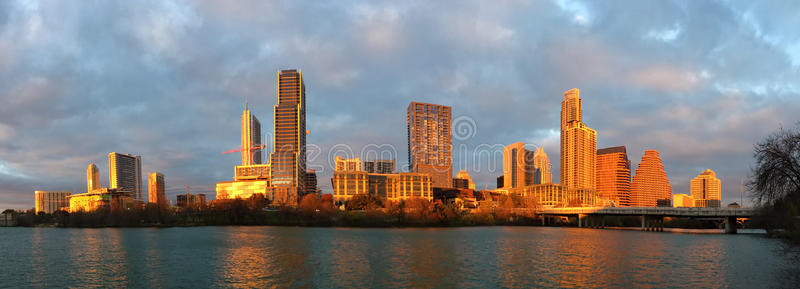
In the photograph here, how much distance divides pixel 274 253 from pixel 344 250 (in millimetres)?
12222

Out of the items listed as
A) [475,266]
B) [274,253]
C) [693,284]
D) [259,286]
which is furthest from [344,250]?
[693,284]

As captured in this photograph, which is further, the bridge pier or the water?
the bridge pier

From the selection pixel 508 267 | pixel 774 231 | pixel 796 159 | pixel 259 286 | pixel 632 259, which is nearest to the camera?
pixel 259 286

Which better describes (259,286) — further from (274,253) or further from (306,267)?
(274,253)

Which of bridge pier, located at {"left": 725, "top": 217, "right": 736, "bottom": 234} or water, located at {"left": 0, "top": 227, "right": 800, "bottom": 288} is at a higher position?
water, located at {"left": 0, "top": 227, "right": 800, "bottom": 288}

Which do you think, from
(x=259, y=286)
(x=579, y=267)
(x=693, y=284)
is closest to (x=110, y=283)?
(x=259, y=286)

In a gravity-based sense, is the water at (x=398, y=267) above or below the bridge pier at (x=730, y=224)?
above

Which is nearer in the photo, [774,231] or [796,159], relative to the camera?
[796,159]

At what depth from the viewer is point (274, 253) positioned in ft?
250

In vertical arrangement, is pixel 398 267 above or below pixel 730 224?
above

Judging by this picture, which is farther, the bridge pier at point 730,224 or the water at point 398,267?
the bridge pier at point 730,224

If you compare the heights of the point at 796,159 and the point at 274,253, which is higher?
the point at 796,159

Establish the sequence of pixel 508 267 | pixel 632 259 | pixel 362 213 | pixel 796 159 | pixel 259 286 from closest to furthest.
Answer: pixel 259 286
pixel 796 159
pixel 508 267
pixel 632 259
pixel 362 213

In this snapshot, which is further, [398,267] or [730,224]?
[730,224]
